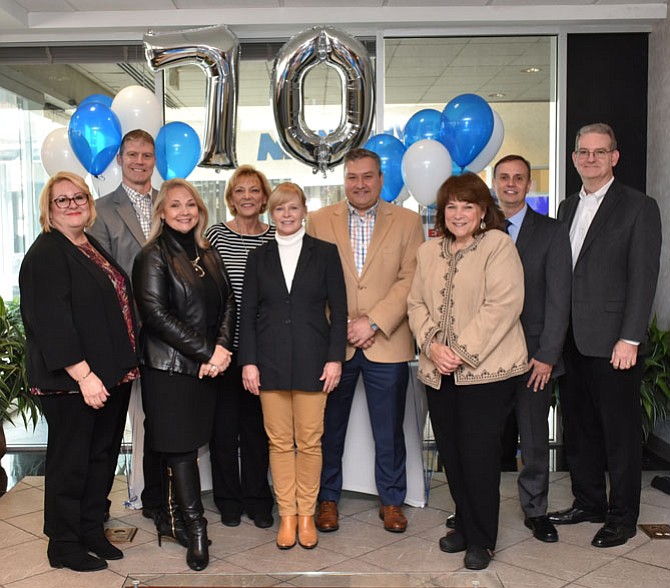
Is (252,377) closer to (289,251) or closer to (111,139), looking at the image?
(289,251)

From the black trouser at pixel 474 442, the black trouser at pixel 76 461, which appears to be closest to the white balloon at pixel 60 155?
the black trouser at pixel 76 461

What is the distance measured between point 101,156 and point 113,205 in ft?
1.24

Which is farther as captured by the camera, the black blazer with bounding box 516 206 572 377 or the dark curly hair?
the black blazer with bounding box 516 206 572 377

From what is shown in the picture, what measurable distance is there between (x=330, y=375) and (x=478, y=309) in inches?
26.9

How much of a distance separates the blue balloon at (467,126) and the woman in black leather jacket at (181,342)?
1587 millimetres

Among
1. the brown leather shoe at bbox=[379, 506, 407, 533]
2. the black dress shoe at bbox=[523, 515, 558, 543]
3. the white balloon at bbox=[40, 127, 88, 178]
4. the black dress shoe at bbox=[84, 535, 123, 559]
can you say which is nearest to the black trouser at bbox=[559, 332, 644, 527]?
the black dress shoe at bbox=[523, 515, 558, 543]

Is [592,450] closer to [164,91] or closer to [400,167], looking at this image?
[400,167]

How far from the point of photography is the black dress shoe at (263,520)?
11.5 feet

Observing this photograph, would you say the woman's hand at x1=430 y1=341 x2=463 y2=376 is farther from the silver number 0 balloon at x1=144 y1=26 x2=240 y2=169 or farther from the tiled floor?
the silver number 0 balloon at x1=144 y1=26 x2=240 y2=169

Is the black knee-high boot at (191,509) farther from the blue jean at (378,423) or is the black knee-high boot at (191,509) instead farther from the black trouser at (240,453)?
the blue jean at (378,423)

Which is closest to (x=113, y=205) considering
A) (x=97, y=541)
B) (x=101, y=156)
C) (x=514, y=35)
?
(x=101, y=156)

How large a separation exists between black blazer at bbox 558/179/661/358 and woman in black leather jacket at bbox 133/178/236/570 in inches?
59.9

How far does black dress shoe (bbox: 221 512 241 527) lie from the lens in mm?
3545

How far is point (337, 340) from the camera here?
3209 mm
